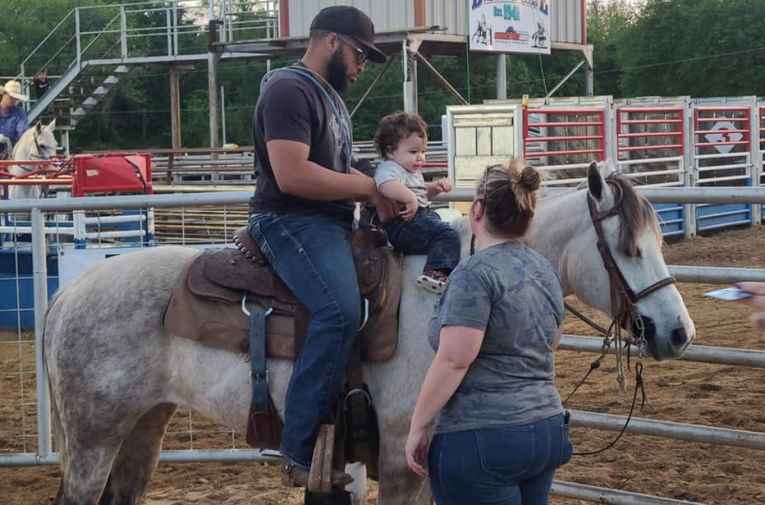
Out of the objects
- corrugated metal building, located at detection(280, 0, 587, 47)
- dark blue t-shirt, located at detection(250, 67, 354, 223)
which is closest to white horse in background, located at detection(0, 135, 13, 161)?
corrugated metal building, located at detection(280, 0, 587, 47)

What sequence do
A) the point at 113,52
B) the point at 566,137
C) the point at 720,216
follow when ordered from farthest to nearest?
the point at 113,52, the point at 720,216, the point at 566,137

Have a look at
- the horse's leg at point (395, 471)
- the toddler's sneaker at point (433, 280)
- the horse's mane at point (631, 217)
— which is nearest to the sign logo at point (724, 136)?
the horse's mane at point (631, 217)

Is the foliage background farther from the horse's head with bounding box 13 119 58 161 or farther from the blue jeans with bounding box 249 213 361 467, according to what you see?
the blue jeans with bounding box 249 213 361 467

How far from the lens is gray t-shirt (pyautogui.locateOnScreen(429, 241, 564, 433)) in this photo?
3.33m

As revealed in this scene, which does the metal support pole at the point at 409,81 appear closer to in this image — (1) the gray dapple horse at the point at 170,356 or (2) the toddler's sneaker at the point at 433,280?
(1) the gray dapple horse at the point at 170,356

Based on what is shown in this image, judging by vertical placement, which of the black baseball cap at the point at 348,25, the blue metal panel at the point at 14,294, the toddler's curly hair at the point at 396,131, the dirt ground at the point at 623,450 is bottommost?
the dirt ground at the point at 623,450

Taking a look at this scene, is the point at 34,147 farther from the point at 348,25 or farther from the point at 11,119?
the point at 348,25

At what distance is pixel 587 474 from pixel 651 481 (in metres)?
0.35

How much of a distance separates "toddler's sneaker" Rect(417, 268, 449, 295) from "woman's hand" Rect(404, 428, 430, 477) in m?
0.90

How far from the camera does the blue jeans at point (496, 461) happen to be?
3322 mm

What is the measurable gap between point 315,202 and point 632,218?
1.20 metres

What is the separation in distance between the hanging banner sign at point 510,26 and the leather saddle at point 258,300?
22.1 meters

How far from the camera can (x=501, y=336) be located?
11.0ft

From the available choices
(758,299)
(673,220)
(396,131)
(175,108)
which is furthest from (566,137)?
(175,108)
